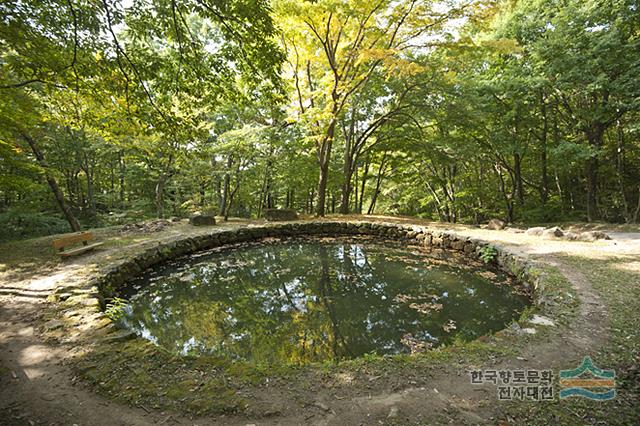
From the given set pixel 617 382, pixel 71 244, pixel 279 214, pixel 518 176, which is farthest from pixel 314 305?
pixel 518 176

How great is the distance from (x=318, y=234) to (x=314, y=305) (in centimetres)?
603

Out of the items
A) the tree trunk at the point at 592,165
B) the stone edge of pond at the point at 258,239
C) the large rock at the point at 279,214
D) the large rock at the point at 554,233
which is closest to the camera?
the stone edge of pond at the point at 258,239

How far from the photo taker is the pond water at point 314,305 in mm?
3623

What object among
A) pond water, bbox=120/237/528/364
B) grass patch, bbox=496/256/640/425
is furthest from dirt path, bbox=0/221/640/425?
pond water, bbox=120/237/528/364

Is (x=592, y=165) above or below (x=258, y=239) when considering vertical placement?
above

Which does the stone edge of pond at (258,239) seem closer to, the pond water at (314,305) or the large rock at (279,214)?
the pond water at (314,305)

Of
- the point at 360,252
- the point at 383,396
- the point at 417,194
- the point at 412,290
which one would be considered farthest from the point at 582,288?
the point at 417,194

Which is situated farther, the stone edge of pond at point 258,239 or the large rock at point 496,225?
the large rock at point 496,225

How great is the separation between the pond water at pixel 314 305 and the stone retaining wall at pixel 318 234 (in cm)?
31

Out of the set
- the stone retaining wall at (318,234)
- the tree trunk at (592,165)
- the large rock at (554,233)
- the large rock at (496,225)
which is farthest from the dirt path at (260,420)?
the tree trunk at (592,165)

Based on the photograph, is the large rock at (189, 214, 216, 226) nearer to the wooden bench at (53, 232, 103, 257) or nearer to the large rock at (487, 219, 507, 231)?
the wooden bench at (53, 232, 103, 257)

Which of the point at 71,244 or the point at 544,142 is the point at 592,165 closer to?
the point at 544,142

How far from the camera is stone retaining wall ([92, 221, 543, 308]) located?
514 centimetres

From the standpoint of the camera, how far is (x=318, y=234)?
10.8 meters
